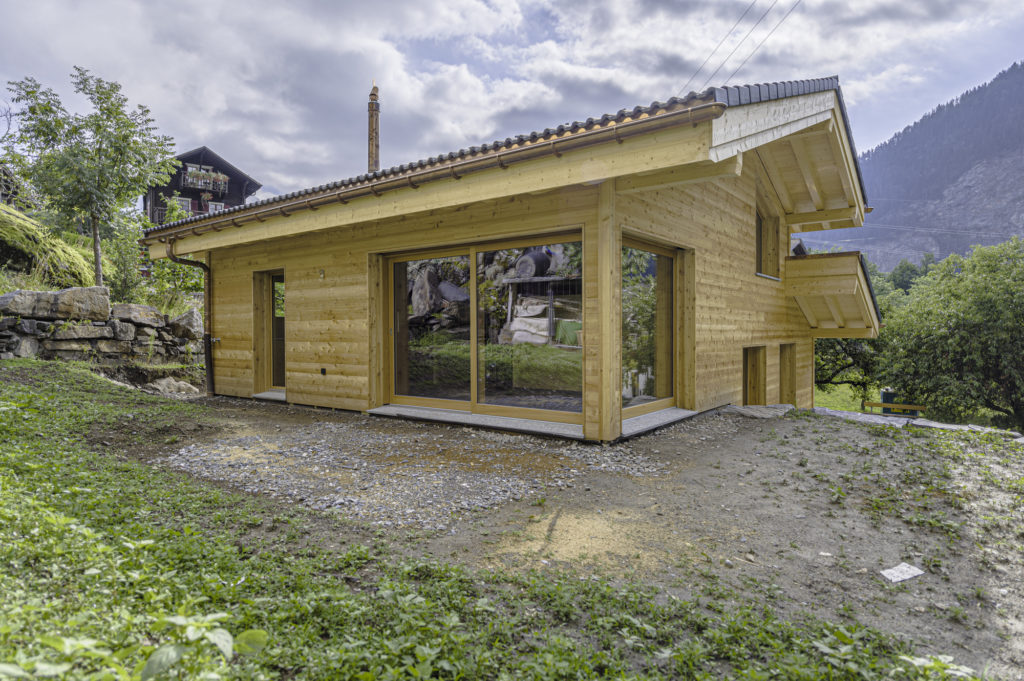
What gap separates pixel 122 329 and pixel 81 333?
2.11ft

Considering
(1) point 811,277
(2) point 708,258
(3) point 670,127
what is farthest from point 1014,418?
(3) point 670,127

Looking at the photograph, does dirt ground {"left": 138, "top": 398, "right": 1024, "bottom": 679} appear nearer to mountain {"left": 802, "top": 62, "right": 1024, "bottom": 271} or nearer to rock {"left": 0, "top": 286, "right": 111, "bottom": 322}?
rock {"left": 0, "top": 286, "right": 111, "bottom": 322}

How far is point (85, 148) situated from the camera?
9688 millimetres

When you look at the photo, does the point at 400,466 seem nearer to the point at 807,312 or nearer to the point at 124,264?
the point at 807,312

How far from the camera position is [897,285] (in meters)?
52.1

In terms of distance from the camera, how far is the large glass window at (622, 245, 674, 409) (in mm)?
5980

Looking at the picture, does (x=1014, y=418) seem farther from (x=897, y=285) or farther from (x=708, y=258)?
(x=897, y=285)

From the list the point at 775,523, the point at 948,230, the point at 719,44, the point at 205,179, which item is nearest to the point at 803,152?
the point at 719,44

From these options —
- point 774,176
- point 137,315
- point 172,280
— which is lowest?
point 137,315

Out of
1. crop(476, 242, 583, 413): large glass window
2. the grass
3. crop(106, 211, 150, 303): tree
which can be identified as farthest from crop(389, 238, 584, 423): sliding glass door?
crop(106, 211, 150, 303): tree

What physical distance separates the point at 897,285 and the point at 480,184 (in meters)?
61.7

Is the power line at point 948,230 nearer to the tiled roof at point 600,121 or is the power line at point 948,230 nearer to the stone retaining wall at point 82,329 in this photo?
the tiled roof at point 600,121

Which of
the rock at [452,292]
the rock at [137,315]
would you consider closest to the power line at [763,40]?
the rock at [452,292]

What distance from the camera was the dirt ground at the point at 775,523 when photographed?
2461mm
